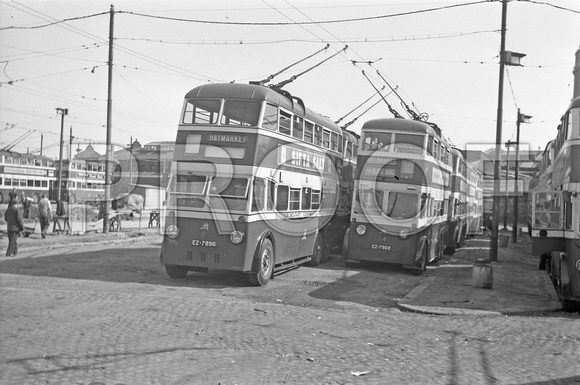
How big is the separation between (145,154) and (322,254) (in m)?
57.5

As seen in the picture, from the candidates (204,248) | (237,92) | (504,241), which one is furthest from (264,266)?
(504,241)

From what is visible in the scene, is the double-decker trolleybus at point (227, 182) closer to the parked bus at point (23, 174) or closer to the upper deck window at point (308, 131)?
the upper deck window at point (308, 131)

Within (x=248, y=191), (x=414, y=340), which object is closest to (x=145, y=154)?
(x=248, y=191)

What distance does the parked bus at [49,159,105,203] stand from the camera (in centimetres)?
5462

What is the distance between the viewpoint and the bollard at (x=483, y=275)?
14352mm

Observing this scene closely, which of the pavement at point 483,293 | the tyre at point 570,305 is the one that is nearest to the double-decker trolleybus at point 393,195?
the pavement at point 483,293

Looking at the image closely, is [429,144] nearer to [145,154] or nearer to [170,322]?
[170,322]

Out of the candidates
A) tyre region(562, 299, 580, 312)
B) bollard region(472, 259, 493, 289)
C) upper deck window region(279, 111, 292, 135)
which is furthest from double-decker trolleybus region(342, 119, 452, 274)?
tyre region(562, 299, 580, 312)

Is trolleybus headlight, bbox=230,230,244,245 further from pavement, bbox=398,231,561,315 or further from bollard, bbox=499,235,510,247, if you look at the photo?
bollard, bbox=499,235,510,247

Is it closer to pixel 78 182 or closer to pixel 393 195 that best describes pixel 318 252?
pixel 393 195

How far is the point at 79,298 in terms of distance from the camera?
10898 millimetres

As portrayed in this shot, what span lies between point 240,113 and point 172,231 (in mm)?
3069

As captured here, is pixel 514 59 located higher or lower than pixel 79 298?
higher

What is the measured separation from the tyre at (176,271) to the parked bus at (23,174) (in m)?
34.8
